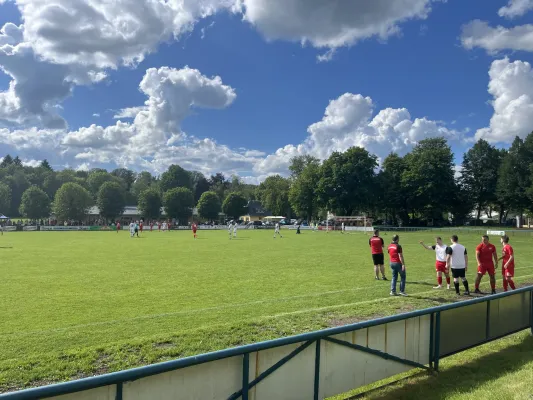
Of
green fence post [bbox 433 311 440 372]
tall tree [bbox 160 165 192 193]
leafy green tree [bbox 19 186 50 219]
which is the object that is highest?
tall tree [bbox 160 165 192 193]

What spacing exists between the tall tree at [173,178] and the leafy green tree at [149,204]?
93.1 ft

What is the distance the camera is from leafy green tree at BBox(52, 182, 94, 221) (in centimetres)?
9119

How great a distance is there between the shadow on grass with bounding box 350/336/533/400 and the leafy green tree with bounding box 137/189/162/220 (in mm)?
102164

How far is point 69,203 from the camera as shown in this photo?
91500mm

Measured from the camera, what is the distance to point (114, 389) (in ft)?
12.3

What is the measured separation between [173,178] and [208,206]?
33729mm

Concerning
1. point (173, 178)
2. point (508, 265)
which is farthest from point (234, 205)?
point (508, 265)

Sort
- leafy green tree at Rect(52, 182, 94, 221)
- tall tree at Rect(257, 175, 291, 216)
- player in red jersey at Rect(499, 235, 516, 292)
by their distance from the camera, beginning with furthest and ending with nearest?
1. tall tree at Rect(257, 175, 291, 216)
2. leafy green tree at Rect(52, 182, 94, 221)
3. player in red jersey at Rect(499, 235, 516, 292)

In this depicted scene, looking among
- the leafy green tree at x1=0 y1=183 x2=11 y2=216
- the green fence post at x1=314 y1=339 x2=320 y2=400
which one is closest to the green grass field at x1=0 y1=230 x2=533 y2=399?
the green fence post at x1=314 y1=339 x2=320 y2=400

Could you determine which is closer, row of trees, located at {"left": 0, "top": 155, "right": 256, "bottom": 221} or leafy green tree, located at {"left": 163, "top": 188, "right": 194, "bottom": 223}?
row of trees, located at {"left": 0, "top": 155, "right": 256, "bottom": 221}

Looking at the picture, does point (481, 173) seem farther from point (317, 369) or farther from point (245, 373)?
point (245, 373)

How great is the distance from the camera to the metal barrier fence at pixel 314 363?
151 inches

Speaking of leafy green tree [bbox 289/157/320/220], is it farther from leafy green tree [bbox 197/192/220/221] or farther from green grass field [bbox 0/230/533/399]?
green grass field [bbox 0/230/533/399]

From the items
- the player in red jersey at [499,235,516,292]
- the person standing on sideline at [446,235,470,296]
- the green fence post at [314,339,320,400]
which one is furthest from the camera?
the person standing on sideline at [446,235,470,296]
